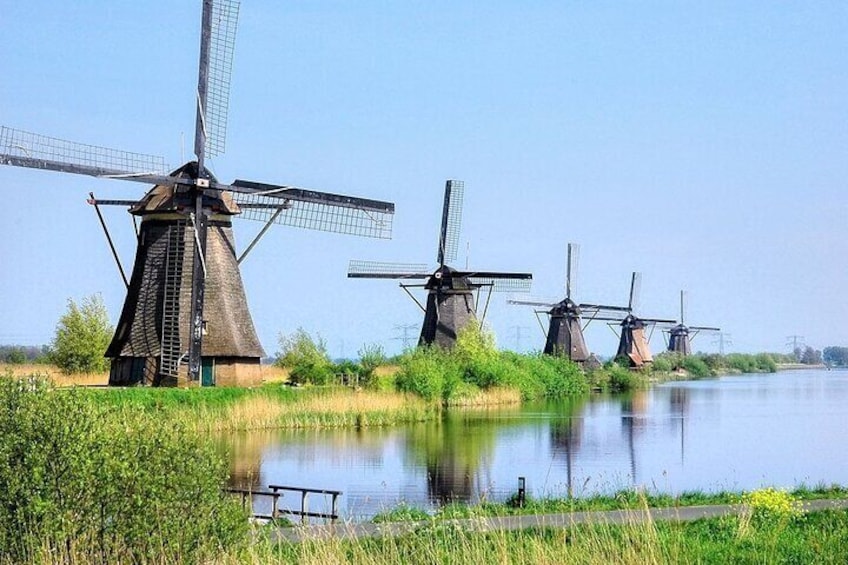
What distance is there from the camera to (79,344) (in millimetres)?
37594

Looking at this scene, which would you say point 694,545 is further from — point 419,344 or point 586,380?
point 586,380

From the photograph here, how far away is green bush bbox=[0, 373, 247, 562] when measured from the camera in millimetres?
7543

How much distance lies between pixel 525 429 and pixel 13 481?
24.6m

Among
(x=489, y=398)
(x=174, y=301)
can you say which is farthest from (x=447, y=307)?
(x=174, y=301)

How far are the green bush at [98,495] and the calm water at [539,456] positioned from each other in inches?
299

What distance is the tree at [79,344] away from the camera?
1480 inches

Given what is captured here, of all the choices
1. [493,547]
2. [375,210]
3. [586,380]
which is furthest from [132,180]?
[586,380]

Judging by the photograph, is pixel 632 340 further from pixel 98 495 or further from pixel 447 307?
pixel 98 495

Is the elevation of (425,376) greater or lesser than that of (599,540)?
greater

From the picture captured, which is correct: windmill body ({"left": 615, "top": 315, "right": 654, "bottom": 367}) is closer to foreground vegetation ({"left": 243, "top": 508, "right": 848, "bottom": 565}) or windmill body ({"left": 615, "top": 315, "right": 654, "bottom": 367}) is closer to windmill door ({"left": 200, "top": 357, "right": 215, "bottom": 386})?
windmill door ({"left": 200, "top": 357, "right": 215, "bottom": 386})

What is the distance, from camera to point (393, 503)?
17.3 metres

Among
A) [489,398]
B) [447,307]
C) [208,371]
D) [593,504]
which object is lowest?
[593,504]

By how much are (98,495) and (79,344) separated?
31265 millimetres

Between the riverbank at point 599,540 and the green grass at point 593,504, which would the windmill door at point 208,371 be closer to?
the green grass at point 593,504
